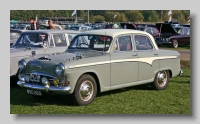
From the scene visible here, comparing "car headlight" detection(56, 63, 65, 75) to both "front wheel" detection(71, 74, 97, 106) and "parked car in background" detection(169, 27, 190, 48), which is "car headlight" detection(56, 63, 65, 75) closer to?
"front wheel" detection(71, 74, 97, 106)

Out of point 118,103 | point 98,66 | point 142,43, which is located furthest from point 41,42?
point 118,103

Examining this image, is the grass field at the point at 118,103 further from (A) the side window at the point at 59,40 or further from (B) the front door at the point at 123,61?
(A) the side window at the point at 59,40

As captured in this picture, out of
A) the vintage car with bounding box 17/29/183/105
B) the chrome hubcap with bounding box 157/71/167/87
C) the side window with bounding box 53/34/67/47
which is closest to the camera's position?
the vintage car with bounding box 17/29/183/105

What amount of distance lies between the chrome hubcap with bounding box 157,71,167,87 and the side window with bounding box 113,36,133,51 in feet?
4.39

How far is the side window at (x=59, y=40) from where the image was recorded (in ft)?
33.2

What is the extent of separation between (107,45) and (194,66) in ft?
6.72

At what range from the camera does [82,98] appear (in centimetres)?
684

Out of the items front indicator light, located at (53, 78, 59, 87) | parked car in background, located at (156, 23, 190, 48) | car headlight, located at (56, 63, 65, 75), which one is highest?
parked car in background, located at (156, 23, 190, 48)

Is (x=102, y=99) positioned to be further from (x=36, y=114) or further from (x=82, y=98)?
(x=36, y=114)

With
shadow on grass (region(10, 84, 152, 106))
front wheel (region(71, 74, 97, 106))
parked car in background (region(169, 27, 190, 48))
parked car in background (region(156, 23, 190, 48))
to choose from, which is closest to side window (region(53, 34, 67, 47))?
shadow on grass (region(10, 84, 152, 106))

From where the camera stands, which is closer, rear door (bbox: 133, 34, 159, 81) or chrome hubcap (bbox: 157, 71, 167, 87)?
rear door (bbox: 133, 34, 159, 81)

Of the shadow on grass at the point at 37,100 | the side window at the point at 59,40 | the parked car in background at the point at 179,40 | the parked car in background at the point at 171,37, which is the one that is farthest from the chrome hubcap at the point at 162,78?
the parked car in background at the point at 179,40

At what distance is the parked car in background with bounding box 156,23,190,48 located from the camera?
21984 mm

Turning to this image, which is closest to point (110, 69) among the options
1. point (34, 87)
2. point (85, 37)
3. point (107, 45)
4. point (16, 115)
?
point (107, 45)
